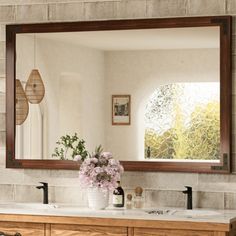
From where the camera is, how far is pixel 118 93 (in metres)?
5.38

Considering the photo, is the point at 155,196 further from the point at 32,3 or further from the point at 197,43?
the point at 32,3

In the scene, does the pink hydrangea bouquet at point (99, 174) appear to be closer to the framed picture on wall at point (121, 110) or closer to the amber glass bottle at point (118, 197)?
the amber glass bottle at point (118, 197)

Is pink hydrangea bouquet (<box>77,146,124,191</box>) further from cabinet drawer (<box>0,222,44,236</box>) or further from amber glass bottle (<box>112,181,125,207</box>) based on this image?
cabinet drawer (<box>0,222,44,236</box>)

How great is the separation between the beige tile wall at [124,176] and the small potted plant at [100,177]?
0.83 feet

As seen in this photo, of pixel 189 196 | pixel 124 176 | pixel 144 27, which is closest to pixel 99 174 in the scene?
pixel 124 176

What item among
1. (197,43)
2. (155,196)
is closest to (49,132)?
(155,196)

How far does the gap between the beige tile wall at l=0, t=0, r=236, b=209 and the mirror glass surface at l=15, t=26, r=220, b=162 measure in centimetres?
12

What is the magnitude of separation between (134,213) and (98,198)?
30cm

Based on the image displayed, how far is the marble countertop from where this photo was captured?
4785 millimetres

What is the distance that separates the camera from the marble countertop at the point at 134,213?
479 centimetres

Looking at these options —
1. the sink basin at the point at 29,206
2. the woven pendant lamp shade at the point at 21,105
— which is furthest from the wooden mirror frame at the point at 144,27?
the sink basin at the point at 29,206

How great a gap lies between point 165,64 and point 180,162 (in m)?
0.66

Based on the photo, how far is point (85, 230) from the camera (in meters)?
4.99

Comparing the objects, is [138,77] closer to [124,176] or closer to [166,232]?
[124,176]
